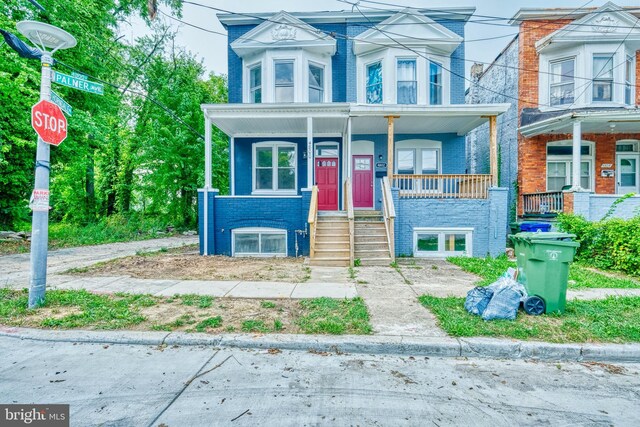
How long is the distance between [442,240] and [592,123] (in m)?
6.93

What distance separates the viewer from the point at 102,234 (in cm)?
1502

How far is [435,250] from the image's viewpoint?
33.6 feet

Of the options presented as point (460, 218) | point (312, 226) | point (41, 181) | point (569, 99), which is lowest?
point (312, 226)

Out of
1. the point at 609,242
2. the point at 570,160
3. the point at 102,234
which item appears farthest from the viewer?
the point at 102,234

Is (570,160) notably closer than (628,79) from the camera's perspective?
No

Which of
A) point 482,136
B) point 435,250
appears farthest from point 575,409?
point 482,136

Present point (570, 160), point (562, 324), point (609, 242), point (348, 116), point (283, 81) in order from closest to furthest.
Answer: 1. point (562, 324)
2. point (609, 242)
3. point (348, 116)
4. point (283, 81)
5. point (570, 160)

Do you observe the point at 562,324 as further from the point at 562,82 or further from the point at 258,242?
the point at 562,82

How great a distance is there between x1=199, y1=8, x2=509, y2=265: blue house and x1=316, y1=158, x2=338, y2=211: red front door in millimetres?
40

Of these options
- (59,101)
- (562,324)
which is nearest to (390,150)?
(562,324)

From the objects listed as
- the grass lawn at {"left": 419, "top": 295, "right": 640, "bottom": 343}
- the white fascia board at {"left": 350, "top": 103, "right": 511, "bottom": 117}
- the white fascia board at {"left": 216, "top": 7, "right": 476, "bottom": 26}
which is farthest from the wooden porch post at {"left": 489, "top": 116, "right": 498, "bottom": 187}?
the grass lawn at {"left": 419, "top": 295, "right": 640, "bottom": 343}

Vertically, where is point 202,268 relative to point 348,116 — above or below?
below

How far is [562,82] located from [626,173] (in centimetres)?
436

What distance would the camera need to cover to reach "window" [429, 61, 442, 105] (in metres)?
12.1
